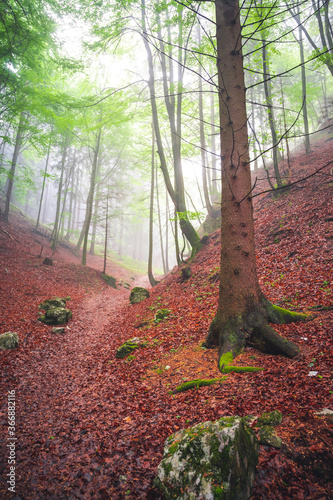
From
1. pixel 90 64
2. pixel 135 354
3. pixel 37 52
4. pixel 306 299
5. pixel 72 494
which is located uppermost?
pixel 37 52

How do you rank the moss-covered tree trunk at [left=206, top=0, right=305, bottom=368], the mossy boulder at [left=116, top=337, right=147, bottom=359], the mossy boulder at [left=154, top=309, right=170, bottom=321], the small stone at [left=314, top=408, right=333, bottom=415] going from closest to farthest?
1. the small stone at [left=314, top=408, right=333, bottom=415]
2. the moss-covered tree trunk at [left=206, top=0, right=305, bottom=368]
3. the mossy boulder at [left=116, top=337, right=147, bottom=359]
4. the mossy boulder at [left=154, top=309, right=170, bottom=321]

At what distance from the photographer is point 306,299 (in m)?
5.14

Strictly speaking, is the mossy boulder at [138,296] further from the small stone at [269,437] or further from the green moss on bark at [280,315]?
the small stone at [269,437]

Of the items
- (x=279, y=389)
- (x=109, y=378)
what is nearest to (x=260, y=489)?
(x=279, y=389)

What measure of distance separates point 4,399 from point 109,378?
1.85 metres

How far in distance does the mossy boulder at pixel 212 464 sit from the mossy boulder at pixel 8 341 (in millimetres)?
5154

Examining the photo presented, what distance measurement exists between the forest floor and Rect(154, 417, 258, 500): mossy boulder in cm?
18

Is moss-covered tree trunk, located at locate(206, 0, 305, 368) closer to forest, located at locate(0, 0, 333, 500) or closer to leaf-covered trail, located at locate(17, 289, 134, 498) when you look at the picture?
forest, located at locate(0, 0, 333, 500)

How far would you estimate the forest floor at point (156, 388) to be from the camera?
7.14 ft

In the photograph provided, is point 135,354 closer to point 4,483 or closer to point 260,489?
point 4,483

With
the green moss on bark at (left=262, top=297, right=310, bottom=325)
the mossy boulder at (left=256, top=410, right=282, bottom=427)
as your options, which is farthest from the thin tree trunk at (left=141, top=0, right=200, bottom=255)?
the mossy boulder at (left=256, top=410, right=282, bottom=427)

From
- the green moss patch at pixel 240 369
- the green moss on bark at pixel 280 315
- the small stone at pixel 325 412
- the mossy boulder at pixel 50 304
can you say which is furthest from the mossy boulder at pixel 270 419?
the mossy boulder at pixel 50 304

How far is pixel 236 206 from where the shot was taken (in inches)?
149

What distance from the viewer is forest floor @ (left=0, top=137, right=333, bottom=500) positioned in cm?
218
